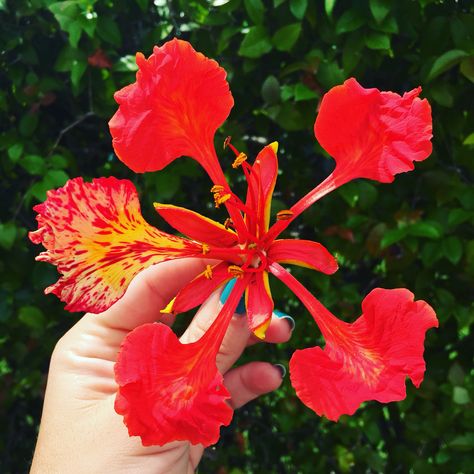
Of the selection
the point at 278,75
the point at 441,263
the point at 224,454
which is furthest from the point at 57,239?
the point at 224,454

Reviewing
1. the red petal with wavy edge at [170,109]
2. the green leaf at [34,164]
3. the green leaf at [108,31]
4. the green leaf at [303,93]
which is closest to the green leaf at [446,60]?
the green leaf at [303,93]

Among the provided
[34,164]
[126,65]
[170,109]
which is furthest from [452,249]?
[34,164]

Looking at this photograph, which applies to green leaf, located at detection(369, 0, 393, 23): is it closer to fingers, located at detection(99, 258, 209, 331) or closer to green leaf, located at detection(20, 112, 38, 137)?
fingers, located at detection(99, 258, 209, 331)

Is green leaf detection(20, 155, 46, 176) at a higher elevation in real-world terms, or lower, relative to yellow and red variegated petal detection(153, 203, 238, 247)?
lower

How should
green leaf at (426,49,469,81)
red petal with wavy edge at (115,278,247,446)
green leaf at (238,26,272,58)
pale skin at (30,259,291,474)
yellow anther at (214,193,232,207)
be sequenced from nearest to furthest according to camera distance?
red petal with wavy edge at (115,278,247,446)
yellow anther at (214,193,232,207)
pale skin at (30,259,291,474)
green leaf at (426,49,469,81)
green leaf at (238,26,272,58)

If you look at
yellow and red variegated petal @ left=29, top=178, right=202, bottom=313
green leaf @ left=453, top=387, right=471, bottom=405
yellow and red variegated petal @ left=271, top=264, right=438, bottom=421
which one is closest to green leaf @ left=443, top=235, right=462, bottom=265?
green leaf @ left=453, top=387, right=471, bottom=405

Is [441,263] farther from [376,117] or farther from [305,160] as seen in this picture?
[376,117]

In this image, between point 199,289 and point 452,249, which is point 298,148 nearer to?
point 452,249
